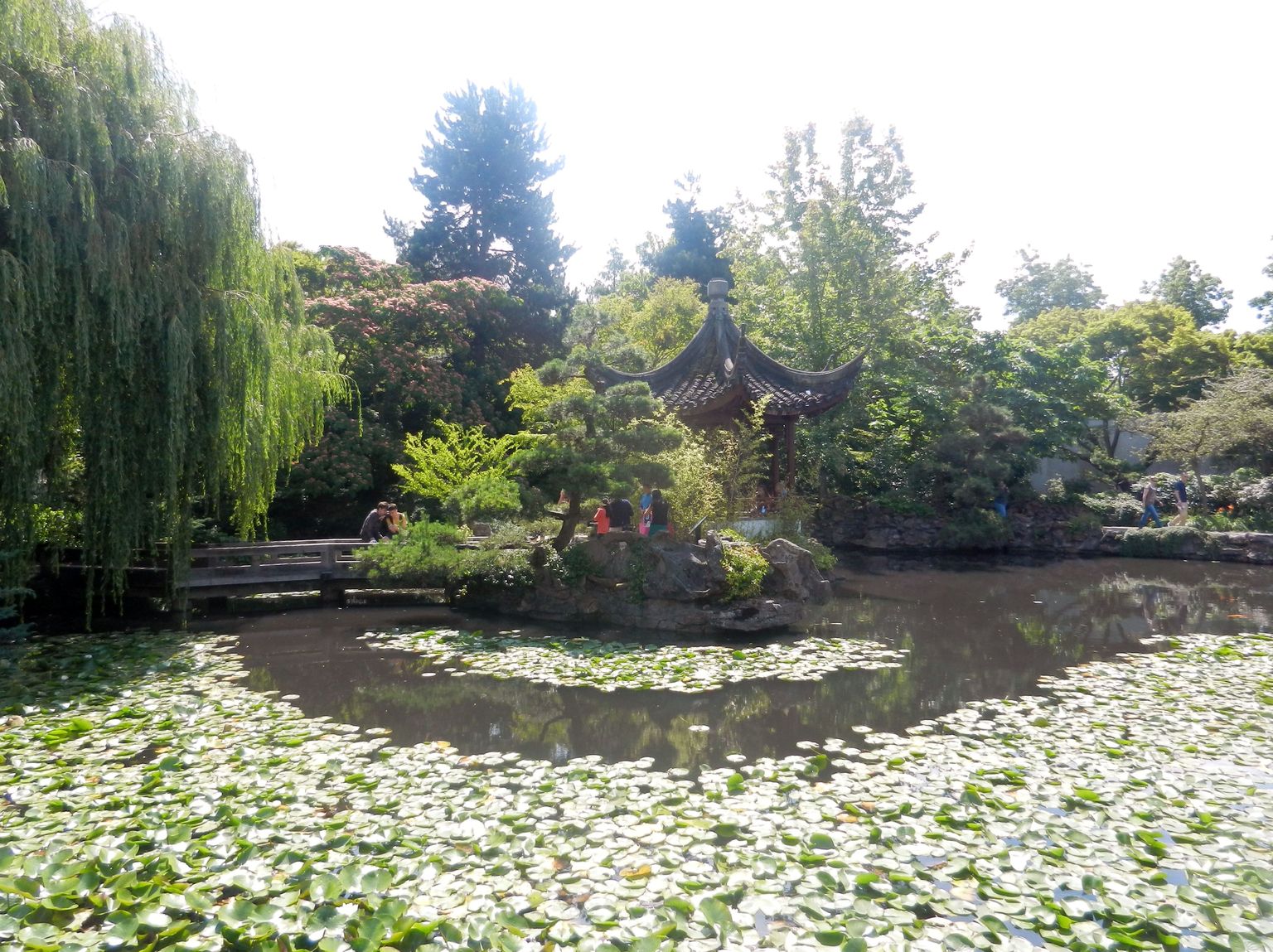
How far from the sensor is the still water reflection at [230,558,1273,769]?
16.4 feet

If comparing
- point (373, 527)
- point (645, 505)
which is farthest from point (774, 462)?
point (373, 527)

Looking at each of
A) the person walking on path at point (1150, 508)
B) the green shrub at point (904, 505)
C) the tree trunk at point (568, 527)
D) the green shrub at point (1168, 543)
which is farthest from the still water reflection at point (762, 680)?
the green shrub at point (904, 505)

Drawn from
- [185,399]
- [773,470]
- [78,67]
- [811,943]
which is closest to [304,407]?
[185,399]

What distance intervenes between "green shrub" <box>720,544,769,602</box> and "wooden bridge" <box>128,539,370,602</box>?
445 centimetres

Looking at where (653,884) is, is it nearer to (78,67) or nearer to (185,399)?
(185,399)

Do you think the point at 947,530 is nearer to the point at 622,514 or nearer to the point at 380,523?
the point at 622,514

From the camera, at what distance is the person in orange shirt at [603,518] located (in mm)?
9141

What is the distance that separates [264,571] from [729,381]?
6602 millimetres

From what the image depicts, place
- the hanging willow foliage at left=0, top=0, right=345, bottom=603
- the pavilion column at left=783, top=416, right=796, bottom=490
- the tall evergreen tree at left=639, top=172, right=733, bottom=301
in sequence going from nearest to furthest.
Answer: the hanging willow foliage at left=0, top=0, right=345, bottom=603 < the pavilion column at left=783, top=416, right=796, bottom=490 < the tall evergreen tree at left=639, top=172, right=733, bottom=301

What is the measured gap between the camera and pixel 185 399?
670 cm

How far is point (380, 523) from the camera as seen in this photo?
10.6m

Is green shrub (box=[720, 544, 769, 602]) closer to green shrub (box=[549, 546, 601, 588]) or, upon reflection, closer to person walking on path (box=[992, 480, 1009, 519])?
green shrub (box=[549, 546, 601, 588])

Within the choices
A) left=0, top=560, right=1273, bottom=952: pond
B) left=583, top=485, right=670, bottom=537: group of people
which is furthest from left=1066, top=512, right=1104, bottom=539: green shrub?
left=583, top=485, right=670, bottom=537: group of people

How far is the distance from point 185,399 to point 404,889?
5224 mm
